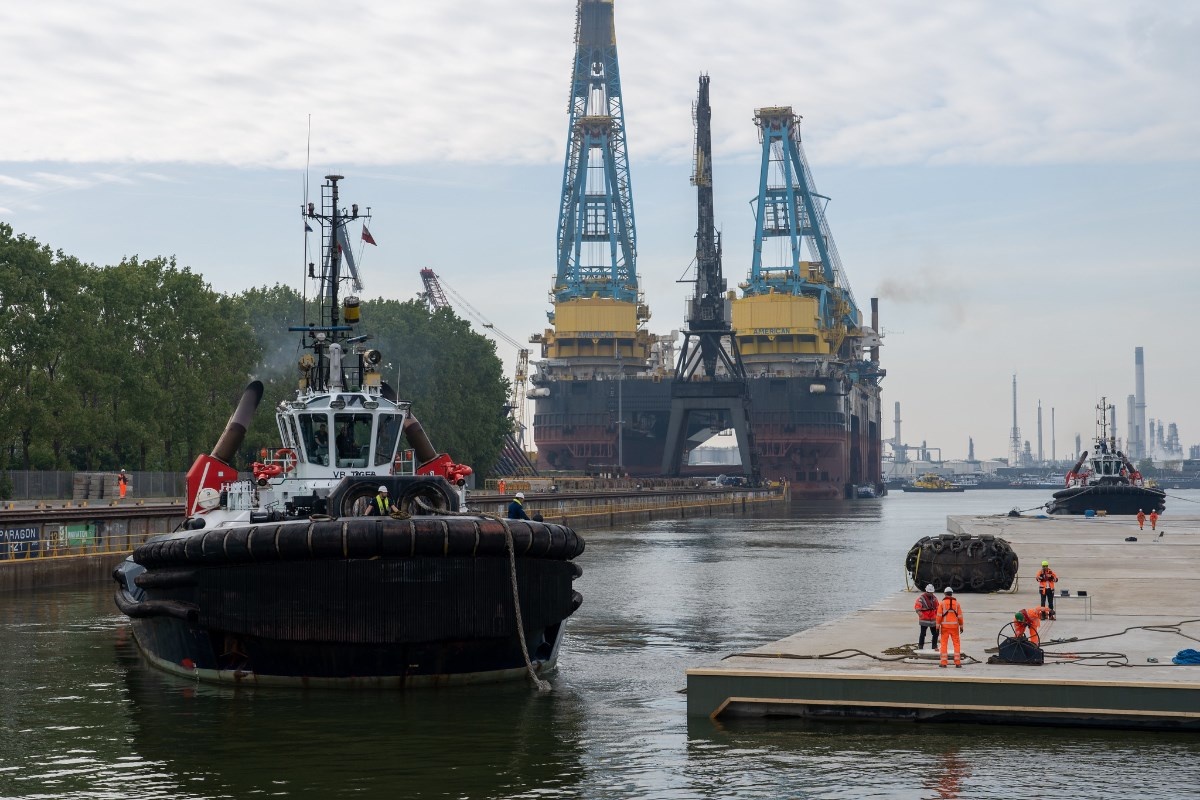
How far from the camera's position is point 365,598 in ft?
80.4

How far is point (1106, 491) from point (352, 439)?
80559 mm

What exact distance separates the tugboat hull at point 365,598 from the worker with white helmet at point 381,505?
73 cm

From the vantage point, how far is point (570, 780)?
20.1 meters

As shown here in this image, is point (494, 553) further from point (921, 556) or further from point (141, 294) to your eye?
point (141, 294)

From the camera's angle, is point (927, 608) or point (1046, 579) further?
point (1046, 579)

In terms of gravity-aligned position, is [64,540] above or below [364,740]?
above

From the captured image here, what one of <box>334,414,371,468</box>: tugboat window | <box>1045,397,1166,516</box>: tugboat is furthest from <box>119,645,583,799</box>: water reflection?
<box>1045,397,1166,516</box>: tugboat

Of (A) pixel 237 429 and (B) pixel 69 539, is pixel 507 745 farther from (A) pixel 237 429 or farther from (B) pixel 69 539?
(B) pixel 69 539

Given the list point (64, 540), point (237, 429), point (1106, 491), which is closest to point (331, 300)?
point (237, 429)

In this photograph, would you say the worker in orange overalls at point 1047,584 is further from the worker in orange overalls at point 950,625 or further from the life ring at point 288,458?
the life ring at point 288,458

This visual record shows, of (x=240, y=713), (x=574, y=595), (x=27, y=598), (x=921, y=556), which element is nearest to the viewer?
(x=240, y=713)

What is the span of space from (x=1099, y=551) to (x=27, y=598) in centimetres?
3864

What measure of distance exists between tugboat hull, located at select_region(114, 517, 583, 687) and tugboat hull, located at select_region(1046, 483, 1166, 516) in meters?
80.1

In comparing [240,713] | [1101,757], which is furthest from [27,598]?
[1101,757]
